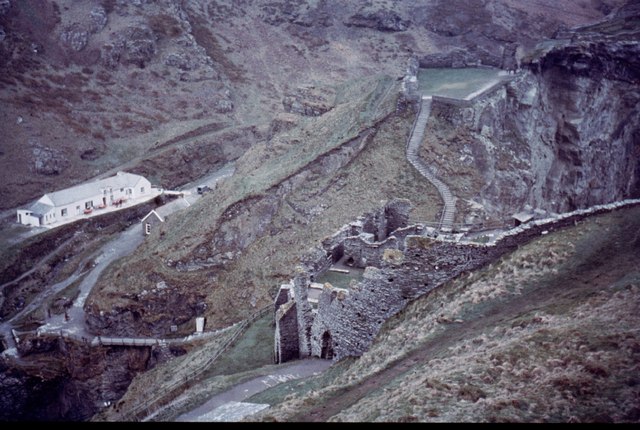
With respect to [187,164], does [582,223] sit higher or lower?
lower

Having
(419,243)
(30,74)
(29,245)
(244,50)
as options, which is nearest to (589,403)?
(419,243)

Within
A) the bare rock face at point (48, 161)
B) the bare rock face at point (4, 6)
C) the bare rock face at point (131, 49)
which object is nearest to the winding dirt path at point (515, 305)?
the bare rock face at point (48, 161)

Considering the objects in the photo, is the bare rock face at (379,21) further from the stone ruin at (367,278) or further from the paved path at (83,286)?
the stone ruin at (367,278)

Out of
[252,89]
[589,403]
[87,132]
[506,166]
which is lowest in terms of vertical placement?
[589,403]

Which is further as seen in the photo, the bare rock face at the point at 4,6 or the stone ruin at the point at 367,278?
the bare rock face at the point at 4,6

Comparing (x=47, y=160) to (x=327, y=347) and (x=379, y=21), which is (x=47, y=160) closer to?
(x=327, y=347)

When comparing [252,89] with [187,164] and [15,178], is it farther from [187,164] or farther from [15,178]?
[15,178]
